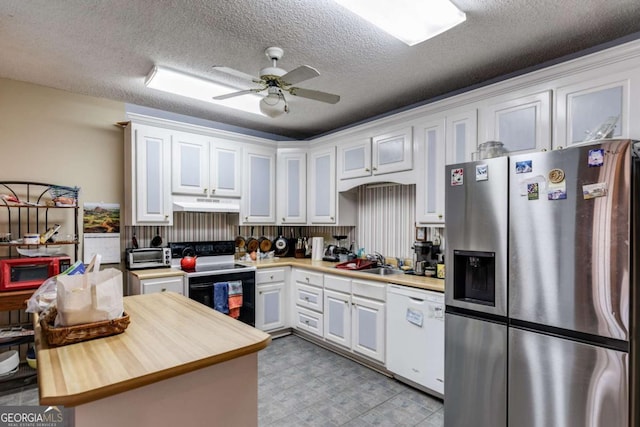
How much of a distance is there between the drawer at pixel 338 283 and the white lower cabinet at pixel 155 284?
142cm

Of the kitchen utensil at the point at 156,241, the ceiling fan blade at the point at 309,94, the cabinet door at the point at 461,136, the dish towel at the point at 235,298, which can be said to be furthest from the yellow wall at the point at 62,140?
the cabinet door at the point at 461,136

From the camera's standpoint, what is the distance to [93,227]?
134 inches

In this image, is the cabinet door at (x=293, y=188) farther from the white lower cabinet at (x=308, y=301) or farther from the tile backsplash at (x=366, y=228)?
the white lower cabinet at (x=308, y=301)

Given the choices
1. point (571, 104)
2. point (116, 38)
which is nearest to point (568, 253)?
point (571, 104)

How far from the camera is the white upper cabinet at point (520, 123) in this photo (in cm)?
227

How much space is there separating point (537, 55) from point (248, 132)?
10.7ft

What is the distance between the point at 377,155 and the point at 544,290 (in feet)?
6.71

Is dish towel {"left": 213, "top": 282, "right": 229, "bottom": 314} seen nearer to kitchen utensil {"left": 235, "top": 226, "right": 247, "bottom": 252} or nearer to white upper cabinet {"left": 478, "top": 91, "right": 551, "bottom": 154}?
kitchen utensil {"left": 235, "top": 226, "right": 247, "bottom": 252}

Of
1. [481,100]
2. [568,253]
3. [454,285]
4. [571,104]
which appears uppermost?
[481,100]

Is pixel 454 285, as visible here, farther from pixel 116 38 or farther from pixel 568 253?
pixel 116 38

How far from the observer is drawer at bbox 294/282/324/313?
11.8ft

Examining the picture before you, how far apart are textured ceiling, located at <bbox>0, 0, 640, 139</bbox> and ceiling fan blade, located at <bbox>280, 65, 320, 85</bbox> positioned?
35cm

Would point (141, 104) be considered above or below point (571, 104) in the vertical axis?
above

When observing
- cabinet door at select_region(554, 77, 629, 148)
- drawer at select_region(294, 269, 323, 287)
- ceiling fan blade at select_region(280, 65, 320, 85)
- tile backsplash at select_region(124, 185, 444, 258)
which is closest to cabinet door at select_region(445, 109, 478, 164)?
cabinet door at select_region(554, 77, 629, 148)
